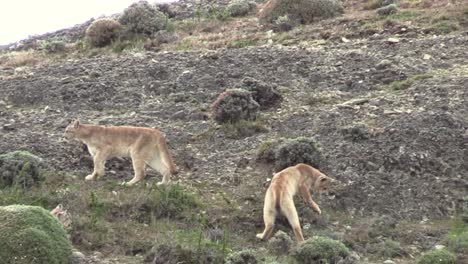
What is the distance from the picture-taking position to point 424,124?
14641 mm

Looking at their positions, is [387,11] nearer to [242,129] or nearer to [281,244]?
[242,129]

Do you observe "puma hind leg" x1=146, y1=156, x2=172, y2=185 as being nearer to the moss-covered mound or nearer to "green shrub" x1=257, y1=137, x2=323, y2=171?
"green shrub" x1=257, y1=137, x2=323, y2=171

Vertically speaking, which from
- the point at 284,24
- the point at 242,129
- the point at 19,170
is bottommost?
the point at 284,24

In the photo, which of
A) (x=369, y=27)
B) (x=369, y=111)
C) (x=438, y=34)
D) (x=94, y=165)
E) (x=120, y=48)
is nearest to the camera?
(x=94, y=165)

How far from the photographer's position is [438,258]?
10.2 meters

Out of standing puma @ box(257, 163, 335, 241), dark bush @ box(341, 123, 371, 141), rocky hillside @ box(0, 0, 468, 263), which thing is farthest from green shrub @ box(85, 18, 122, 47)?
standing puma @ box(257, 163, 335, 241)

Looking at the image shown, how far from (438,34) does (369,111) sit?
20.2 ft

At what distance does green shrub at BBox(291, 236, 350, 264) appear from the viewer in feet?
32.7

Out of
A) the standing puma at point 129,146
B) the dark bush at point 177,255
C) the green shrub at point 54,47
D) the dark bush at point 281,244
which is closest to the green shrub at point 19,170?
the standing puma at point 129,146

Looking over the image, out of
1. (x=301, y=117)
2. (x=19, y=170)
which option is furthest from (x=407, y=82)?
(x=19, y=170)

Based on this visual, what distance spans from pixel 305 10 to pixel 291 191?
570 inches

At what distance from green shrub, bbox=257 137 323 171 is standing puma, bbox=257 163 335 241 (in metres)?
0.81

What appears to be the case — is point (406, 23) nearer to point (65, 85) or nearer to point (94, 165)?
point (65, 85)

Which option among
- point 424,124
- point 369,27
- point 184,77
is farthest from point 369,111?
point 369,27
